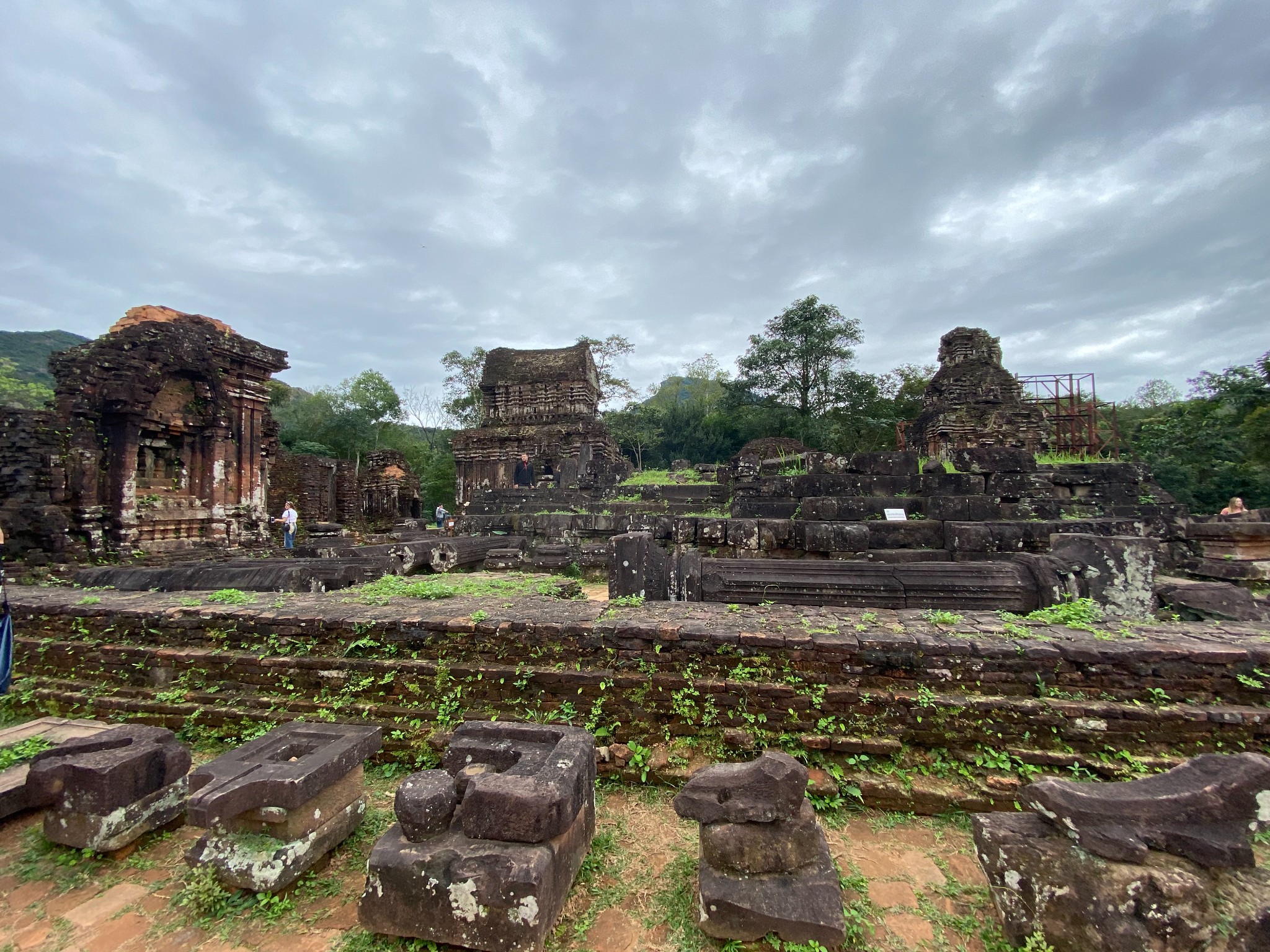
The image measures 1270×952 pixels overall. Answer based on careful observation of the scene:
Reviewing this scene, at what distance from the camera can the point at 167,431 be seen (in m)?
10.4

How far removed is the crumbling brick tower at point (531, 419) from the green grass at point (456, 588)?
1165 centimetres

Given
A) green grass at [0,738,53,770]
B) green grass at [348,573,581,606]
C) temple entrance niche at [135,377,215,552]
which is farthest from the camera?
temple entrance niche at [135,377,215,552]

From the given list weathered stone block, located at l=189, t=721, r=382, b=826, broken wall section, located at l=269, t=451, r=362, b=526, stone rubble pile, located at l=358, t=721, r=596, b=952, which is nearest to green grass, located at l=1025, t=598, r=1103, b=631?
stone rubble pile, located at l=358, t=721, r=596, b=952

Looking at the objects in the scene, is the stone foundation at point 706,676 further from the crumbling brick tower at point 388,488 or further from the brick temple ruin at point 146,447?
the crumbling brick tower at point 388,488

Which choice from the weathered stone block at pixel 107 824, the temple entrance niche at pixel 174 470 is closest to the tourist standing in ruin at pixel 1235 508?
the weathered stone block at pixel 107 824

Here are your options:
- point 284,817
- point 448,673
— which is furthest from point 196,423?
point 284,817

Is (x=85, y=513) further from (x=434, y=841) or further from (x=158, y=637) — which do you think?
(x=434, y=841)

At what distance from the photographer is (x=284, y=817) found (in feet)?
7.47

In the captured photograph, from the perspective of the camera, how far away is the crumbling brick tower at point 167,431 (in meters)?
9.10

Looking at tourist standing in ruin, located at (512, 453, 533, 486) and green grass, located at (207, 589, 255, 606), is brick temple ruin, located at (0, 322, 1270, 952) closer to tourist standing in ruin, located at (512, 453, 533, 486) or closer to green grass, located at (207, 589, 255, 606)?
green grass, located at (207, 589, 255, 606)

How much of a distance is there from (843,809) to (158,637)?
5.12m

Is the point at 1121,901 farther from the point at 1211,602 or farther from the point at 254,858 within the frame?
the point at 1211,602

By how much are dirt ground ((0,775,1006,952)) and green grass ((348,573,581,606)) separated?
6.77 ft

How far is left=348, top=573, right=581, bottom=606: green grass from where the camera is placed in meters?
4.69
